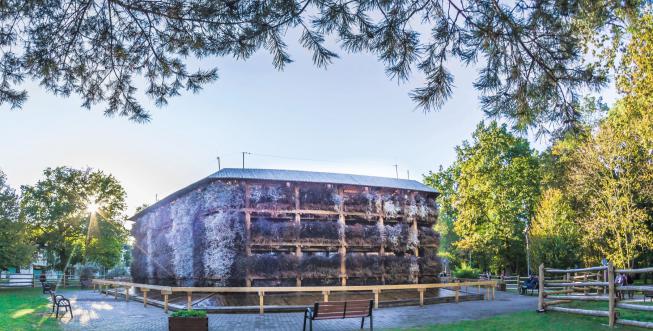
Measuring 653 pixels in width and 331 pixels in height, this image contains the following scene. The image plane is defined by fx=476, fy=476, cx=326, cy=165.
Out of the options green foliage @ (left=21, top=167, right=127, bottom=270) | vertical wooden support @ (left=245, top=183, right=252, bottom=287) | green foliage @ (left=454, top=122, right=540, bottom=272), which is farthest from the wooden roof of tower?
green foliage @ (left=21, top=167, right=127, bottom=270)

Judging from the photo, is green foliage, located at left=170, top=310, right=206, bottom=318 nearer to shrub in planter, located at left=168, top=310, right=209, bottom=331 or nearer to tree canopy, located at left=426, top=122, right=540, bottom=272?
shrub in planter, located at left=168, top=310, right=209, bottom=331

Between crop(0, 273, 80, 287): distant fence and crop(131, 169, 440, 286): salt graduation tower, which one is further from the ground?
crop(131, 169, 440, 286): salt graduation tower

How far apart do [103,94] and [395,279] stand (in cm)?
2067

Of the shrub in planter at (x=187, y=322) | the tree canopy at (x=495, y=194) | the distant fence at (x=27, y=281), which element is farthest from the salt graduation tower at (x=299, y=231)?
the distant fence at (x=27, y=281)

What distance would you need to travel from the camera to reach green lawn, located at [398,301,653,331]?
12.1 m

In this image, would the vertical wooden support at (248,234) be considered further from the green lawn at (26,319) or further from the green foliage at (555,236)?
the green foliage at (555,236)

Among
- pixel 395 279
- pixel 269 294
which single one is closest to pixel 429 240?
pixel 395 279

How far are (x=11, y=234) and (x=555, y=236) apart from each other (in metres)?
40.2

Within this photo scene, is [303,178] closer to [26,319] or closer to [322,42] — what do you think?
[26,319]

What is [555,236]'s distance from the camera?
31594mm

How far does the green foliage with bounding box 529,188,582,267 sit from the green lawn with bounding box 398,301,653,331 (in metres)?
17.3

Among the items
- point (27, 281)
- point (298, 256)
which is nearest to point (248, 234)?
point (298, 256)

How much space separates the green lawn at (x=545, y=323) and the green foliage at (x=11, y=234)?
3564 cm

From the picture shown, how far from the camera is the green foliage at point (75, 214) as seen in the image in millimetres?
47812
